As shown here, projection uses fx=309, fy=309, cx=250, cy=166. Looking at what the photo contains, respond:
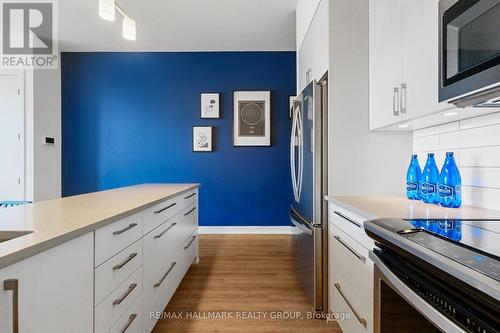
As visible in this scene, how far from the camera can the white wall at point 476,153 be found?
137cm

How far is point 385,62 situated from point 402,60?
0.67 feet

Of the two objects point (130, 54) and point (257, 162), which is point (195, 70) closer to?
point (130, 54)

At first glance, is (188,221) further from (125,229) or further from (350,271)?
(350,271)

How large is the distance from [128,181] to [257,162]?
1982 mm

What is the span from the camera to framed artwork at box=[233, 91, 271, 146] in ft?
15.0

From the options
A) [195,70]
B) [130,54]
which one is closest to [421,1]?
[195,70]

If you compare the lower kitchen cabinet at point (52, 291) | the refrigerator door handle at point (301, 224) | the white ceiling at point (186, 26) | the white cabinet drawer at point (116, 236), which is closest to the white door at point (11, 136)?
the white ceiling at point (186, 26)

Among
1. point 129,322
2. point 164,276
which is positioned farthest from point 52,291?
point 164,276

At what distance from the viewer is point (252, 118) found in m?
4.58

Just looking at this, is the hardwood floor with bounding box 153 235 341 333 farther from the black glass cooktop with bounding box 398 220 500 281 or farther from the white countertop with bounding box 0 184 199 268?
the black glass cooktop with bounding box 398 220 500 281

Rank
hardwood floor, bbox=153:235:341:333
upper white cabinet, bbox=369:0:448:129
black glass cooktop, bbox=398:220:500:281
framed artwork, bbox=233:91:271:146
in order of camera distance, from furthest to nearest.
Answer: framed artwork, bbox=233:91:271:146 → hardwood floor, bbox=153:235:341:333 → upper white cabinet, bbox=369:0:448:129 → black glass cooktop, bbox=398:220:500:281

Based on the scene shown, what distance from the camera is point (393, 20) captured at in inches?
64.0

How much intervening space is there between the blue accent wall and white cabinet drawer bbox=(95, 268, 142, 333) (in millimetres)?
3095

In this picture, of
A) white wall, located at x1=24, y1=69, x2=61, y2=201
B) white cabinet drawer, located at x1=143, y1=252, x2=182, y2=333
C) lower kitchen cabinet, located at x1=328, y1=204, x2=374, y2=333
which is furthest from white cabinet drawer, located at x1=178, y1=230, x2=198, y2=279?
white wall, located at x1=24, y1=69, x2=61, y2=201
